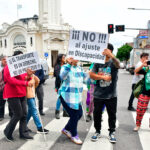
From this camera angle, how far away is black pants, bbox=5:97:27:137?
161 inches

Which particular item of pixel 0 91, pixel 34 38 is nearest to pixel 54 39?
pixel 34 38

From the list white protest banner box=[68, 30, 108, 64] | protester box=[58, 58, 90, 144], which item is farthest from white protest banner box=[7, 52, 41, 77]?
white protest banner box=[68, 30, 108, 64]

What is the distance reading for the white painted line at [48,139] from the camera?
Answer: 391cm

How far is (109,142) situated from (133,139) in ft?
1.91

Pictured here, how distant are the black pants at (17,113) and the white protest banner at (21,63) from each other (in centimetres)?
57

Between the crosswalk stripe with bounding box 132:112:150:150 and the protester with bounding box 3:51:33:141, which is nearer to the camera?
the protester with bounding box 3:51:33:141

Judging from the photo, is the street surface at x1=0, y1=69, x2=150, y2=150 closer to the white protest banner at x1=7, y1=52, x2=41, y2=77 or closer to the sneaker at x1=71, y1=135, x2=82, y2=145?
the sneaker at x1=71, y1=135, x2=82, y2=145

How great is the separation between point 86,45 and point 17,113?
1.96m

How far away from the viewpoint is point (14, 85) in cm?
403

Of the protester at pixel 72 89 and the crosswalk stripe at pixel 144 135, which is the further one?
the crosswalk stripe at pixel 144 135

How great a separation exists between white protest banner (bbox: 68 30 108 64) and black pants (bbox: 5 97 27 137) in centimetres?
142

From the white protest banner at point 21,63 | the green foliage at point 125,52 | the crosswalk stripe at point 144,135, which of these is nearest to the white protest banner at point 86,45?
the white protest banner at point 21,63

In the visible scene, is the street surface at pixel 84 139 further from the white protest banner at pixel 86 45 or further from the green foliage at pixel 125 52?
the green foliage at pixel 125 52

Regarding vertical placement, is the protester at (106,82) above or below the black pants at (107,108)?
above
